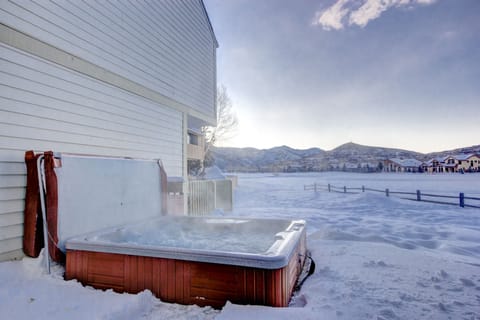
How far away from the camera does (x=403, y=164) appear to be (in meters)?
29.3

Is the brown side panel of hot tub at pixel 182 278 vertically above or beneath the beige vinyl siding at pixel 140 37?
beneath

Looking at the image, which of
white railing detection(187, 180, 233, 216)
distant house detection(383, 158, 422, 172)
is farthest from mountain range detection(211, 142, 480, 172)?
white railing detection(187, 180, 233, 216)

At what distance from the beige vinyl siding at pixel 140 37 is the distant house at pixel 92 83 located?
0.01 m

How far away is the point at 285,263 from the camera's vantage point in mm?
1934

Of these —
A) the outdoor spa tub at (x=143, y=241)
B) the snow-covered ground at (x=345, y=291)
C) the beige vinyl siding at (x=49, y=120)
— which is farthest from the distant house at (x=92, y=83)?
the snow-covered ground at (x=345, y=291)

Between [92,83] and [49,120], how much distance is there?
0.92 meters

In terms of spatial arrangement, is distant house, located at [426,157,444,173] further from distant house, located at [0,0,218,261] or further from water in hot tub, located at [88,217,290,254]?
water in hot tub, located at [88,217,290,254]

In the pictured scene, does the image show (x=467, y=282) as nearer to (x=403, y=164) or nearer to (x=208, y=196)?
(x=208, y=196)

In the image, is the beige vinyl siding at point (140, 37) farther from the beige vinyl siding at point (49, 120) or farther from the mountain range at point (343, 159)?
the mountain range at point (343, 159)

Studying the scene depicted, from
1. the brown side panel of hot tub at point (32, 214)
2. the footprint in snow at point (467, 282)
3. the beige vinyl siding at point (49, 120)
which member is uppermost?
the beige vinyl siding at point (49, 120)

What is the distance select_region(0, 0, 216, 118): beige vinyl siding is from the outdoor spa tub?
1562 mm

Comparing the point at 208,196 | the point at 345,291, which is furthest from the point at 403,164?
the point at 345,291

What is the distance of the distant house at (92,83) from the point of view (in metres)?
2.54

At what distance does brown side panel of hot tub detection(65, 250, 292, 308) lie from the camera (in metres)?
1.89
